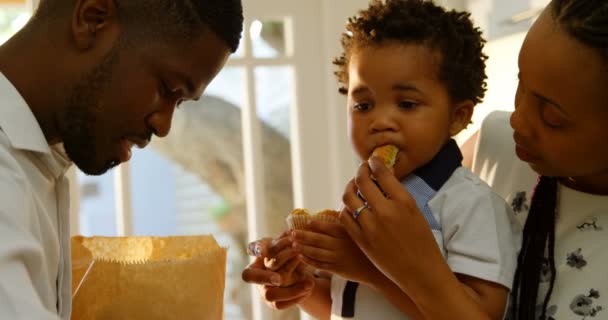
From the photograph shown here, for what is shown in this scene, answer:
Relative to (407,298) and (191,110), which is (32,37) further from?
(191,110)

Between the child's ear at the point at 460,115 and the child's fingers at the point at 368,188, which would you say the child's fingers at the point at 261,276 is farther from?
the child's ear at the point at 460,115

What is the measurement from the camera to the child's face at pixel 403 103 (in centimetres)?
124

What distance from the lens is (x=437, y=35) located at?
1280 mm

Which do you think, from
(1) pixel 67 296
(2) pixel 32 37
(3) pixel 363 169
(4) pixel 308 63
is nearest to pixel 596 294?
(3) pixel 363 169

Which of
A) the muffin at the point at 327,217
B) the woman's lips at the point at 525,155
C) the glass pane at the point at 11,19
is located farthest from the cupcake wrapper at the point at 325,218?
the glass pane at the point at 11,19

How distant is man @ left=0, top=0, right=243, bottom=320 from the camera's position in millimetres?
1021

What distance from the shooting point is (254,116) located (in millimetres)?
2100

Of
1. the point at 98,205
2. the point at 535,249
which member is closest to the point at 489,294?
the point at 535,249

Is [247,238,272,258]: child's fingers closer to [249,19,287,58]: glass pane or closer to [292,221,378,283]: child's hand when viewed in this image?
[292,221,378,283]: child's hand

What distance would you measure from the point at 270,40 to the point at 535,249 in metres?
1.21

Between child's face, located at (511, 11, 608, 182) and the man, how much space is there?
432 millimetres

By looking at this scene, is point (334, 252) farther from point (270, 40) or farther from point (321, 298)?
point (270, 40)

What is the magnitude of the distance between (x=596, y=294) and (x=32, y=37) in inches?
34.4

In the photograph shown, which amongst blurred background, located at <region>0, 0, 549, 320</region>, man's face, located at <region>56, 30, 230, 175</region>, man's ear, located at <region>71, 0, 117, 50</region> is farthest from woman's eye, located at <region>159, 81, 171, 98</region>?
blurred background, located at <region>0, 0, 549, 320</region>
